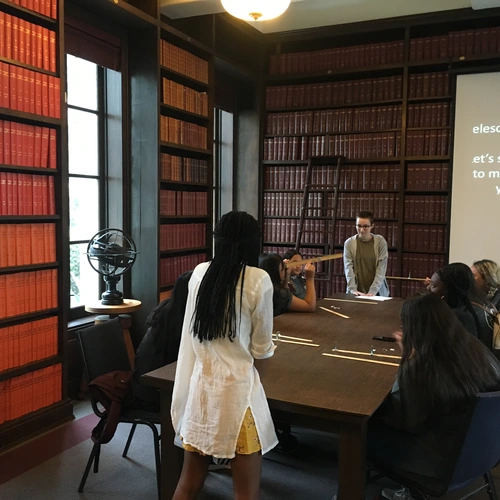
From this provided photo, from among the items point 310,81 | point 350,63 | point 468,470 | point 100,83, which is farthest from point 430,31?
point 468,470

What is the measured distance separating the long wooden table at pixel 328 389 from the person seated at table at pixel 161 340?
0.45ft

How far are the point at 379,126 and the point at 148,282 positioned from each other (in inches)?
109

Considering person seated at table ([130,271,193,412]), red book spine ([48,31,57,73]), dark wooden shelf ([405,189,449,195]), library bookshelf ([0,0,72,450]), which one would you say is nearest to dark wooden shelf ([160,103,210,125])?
red book spine ([48,31,57,73])

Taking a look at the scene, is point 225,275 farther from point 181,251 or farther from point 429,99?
point 429,99

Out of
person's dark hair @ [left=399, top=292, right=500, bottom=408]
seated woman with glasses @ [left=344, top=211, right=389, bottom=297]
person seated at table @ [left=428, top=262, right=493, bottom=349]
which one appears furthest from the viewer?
seated woman with glasses @ [left=344, top=211, right=389, bottom=297]

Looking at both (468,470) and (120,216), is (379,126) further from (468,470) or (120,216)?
(468,470)

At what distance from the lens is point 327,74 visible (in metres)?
5.50

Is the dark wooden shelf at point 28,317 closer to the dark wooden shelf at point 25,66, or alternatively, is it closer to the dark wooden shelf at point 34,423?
the dark wooden shelf at point 34,423

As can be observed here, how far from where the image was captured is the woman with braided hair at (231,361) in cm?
172

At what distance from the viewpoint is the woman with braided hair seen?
172 cm

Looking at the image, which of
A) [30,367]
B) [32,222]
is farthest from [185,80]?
[30,367]

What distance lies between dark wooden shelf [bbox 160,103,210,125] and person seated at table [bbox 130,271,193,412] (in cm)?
238

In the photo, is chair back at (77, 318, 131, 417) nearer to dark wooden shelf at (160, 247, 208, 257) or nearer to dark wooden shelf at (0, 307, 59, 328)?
dark wooden shelf at (0, 307, 59, 328)

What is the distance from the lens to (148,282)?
14.2ft
